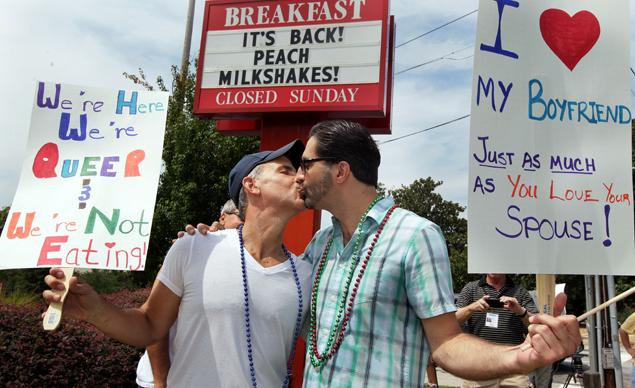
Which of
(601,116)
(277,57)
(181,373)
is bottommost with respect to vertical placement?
(181,373)

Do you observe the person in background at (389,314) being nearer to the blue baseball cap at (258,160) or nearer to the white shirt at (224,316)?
the white shirt at (224,316)

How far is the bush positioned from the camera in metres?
4.98

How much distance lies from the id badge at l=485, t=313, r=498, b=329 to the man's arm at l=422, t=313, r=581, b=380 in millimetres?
3936

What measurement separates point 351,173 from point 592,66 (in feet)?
4.80

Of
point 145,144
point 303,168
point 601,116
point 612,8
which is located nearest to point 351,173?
point 303,168

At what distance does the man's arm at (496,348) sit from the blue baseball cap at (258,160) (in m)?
1.01

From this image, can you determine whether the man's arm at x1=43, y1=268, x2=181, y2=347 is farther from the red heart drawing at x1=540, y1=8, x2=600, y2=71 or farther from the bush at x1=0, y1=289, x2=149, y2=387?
the bush at x1=0, y1=289, x2=149, y2=387

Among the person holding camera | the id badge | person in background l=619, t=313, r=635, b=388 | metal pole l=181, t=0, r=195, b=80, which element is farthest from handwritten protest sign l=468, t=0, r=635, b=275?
metal pole l=181, t=0, r=195, b=80

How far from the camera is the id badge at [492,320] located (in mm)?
5523

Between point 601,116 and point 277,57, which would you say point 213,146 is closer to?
point 277,57

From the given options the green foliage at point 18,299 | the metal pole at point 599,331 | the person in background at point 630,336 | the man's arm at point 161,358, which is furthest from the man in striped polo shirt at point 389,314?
the metal pole at point 599,331

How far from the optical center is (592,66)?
110 inches

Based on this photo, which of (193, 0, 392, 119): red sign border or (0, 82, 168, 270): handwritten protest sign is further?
(193, 0, 392, 119): red sign border

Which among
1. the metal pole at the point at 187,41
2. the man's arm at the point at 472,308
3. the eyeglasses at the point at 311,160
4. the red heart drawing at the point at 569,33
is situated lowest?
the man's arm at the point at 472,308
